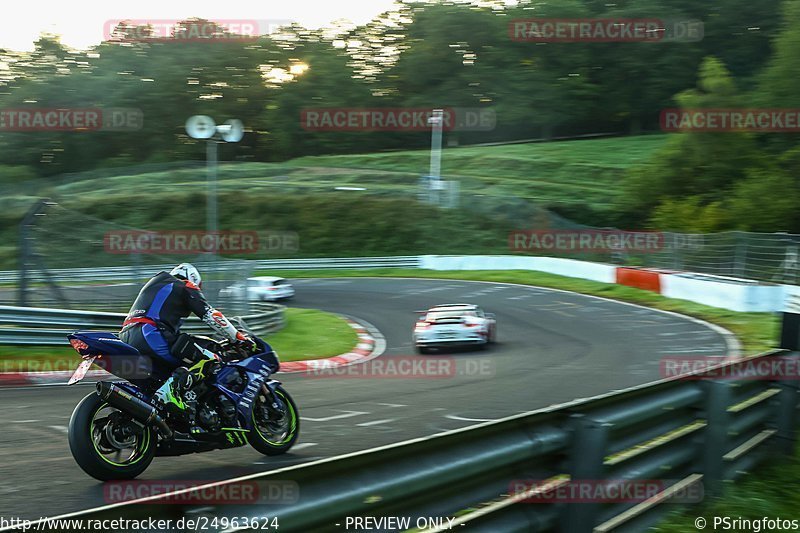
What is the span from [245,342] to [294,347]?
9988mm

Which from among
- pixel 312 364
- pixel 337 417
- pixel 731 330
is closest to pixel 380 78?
pixel 731 330

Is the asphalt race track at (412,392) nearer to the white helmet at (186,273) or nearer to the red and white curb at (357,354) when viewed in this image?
the red and white curb at (357,354)

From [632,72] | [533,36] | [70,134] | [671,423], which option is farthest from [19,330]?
[632,72]

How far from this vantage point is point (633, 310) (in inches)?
934

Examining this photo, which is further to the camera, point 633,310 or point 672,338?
point 633,310

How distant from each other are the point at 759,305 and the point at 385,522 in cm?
2044

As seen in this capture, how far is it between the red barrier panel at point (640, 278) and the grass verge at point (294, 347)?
34.2 ft

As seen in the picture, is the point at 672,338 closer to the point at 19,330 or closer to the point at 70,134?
the point at 19,330

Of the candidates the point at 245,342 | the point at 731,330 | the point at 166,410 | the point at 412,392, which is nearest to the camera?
the point at 166,410

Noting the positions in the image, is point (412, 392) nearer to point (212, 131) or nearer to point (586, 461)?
point (586, 461)

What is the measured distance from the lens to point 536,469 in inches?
150

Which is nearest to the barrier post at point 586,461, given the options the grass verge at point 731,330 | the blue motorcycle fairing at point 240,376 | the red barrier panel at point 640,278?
the grass verge at point 731,330

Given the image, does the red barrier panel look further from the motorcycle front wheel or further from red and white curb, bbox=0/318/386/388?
the motorcycle front wheel

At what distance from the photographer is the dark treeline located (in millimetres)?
72969
